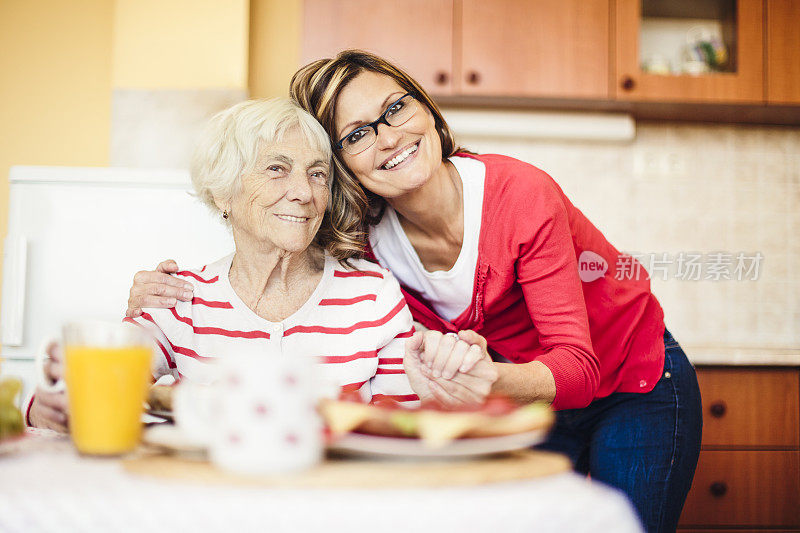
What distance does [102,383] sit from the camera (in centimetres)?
65

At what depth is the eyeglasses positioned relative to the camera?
134cm

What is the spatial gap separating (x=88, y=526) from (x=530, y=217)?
946 mm

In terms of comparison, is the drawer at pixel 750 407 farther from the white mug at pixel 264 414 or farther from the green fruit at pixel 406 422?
the white mug at pixel 264 414

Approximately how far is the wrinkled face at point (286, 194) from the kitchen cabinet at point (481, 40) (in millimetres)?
1229

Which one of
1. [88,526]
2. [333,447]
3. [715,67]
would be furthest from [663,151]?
[88,526]

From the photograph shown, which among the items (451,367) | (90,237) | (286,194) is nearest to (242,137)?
(286,194)

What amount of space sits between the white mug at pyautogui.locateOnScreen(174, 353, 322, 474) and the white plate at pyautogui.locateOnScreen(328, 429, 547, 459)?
54mm

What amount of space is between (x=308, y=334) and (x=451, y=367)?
0.51m

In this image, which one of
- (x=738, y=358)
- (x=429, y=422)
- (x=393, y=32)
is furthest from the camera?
(x=393, y=32)

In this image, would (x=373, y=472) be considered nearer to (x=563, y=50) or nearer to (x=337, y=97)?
(x=337, y=97)

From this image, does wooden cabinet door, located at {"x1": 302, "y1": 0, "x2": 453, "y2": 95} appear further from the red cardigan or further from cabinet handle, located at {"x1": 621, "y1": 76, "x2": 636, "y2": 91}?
the red cardigan

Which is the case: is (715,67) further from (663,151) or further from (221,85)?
(221,85)

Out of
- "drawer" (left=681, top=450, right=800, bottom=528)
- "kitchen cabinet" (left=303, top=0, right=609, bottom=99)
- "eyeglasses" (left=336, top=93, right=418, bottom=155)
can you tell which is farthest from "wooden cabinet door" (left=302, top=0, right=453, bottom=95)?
"drawer" (left=681, top=450, right=800, bottom=528)

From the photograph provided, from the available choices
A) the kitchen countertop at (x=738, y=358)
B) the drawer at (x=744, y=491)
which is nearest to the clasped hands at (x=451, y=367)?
the kitchen countertop at (x=738, y=358)
